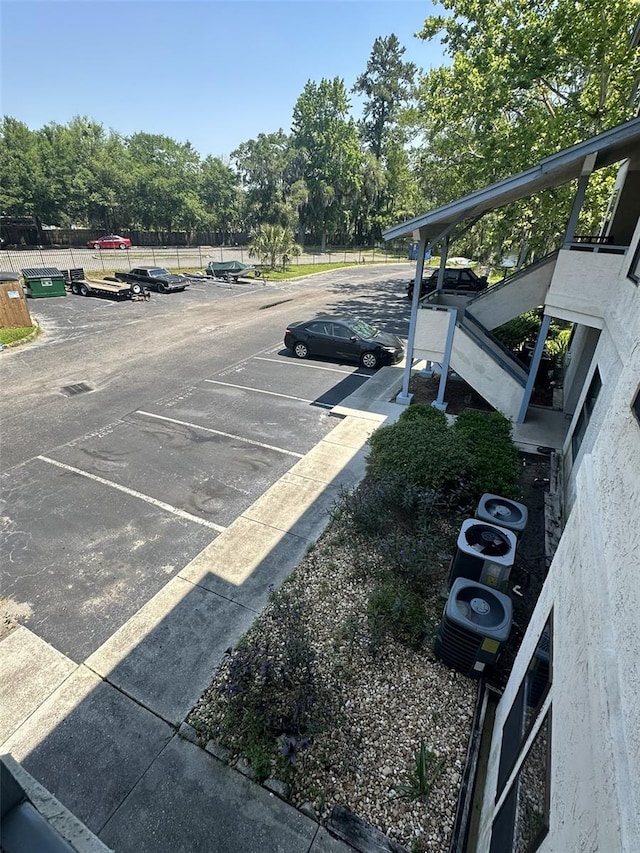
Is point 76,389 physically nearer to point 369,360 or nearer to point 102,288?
point 369,360

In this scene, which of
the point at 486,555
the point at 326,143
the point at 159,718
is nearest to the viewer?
the point at 159,718

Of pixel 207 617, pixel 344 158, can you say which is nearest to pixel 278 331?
pixel 207 617

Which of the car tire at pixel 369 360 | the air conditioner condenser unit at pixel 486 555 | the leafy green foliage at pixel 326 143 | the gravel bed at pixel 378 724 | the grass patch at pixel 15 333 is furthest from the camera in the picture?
the leafy green foliage at pixel 326 143

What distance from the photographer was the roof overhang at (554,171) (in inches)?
259

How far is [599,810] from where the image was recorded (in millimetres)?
1490

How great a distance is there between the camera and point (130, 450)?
357 inches

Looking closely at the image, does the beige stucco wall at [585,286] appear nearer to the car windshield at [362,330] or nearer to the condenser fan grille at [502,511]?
the condenser fan grille at [502,511]

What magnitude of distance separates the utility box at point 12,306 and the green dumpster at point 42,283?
766cm

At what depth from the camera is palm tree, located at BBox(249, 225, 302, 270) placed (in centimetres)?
3575

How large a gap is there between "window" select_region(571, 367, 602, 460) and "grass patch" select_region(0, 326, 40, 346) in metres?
18.7

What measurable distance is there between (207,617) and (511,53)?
19929mm

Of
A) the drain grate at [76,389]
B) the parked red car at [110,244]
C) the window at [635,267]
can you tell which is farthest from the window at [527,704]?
the parked red car at [110,244]

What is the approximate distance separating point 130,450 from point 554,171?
9.95 m

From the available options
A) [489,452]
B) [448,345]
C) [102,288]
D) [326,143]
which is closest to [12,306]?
[102,288]
